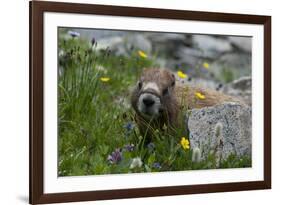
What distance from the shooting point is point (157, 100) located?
2775 mm

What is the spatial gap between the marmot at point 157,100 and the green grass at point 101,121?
0.13 ft

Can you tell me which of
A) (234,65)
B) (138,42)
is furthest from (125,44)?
(234,65)

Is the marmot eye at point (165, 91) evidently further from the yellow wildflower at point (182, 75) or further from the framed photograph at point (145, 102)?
the yellow wildflower at point (182, 75)

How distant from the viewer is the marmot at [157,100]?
278 centimetres

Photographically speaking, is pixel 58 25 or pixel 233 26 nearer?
pixel 58 25

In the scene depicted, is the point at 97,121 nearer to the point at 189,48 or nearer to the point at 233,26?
the point at 189,48

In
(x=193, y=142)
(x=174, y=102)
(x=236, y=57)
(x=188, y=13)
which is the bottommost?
(x=193, y=142)

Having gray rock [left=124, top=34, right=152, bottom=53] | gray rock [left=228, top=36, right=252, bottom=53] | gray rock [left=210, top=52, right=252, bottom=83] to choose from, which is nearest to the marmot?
gray rock [left=124, top=34, right=152, bottom=53]

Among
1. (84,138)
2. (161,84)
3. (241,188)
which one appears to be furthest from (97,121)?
(241,188)

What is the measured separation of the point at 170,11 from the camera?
9.05 feet

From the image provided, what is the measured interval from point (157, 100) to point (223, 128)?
0.39 m

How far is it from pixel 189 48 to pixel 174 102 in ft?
0.97

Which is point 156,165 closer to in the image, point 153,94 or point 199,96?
point 153,94

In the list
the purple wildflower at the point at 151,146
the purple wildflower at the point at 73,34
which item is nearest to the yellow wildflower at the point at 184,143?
the purple wildflower at the point at 151,146
